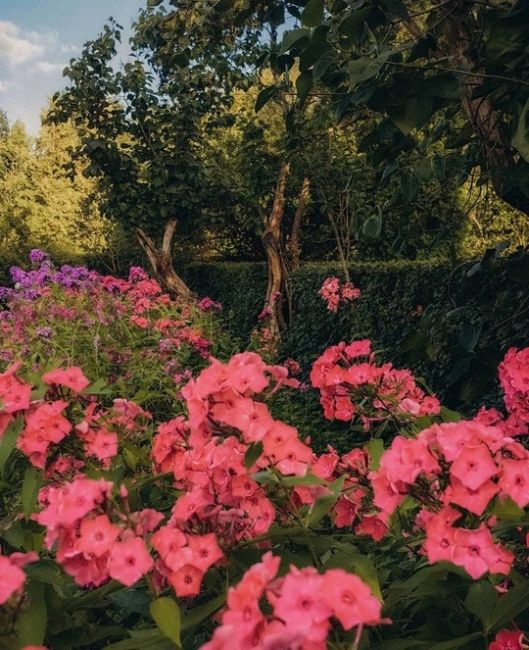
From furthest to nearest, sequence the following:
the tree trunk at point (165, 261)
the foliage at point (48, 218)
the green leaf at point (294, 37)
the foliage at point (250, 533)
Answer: the foliage at point (48, 218) < the tree trunk at point (165, 261) < the green leaf at point (294, 37) < the foliage at point (250, 533)

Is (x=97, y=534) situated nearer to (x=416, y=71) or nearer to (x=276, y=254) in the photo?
(x=416, y=71)

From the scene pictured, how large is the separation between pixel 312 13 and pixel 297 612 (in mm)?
1338

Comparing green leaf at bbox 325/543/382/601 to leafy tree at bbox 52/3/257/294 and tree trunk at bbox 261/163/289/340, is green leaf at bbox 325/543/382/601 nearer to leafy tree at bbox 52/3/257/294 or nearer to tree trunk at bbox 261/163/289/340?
tree trunk at bbox 261/163/289/340

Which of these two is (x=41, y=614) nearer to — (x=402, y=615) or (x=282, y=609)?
(x=282, y=609)

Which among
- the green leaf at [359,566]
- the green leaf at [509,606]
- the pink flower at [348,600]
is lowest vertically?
the green leaf at [509,606]

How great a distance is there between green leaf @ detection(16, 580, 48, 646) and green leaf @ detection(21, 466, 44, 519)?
0.85ft

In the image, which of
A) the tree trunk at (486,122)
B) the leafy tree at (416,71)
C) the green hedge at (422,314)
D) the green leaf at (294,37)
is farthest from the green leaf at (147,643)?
the tree trunk at (486,122)

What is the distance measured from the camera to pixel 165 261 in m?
11.8

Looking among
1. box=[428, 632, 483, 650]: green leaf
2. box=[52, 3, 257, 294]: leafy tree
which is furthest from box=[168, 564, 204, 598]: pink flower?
box=[52, 3, 257, 294]: leafy tree

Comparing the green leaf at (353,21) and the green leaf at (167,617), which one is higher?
the green leaf at (353,21)

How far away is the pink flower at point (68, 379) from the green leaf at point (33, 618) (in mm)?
525

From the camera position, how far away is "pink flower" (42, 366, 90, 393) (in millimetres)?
1610

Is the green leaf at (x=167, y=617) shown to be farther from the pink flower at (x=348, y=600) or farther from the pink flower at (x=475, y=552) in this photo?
the pink flower at (x=475, y=552)

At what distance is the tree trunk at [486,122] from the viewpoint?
7.79ft
